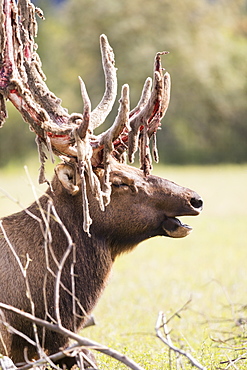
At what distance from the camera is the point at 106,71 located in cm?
574

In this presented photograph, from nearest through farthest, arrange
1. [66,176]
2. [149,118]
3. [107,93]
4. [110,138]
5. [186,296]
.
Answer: [110,138] < [66,176] < [149,118] < [107,93] < [186,296]

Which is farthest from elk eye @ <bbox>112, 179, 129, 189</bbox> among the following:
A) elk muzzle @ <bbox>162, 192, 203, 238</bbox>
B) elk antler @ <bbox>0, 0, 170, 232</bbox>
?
elk muzzle @ <bbox>162, 192, 203, 238</bbox>

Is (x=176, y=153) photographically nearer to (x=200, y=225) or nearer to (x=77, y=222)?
(x=200, y=225)

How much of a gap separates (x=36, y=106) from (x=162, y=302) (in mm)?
5214

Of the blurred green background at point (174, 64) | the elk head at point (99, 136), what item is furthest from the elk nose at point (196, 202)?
the blurred green background at point (174, 64)

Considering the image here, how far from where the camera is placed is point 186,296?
10.4m

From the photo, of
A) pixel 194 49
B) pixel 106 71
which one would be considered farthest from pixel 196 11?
pixel 106 71

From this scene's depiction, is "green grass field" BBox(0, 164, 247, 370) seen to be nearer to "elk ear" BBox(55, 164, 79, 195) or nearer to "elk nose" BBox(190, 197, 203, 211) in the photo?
"elk ear" BBox(55, 164, 79, 195)

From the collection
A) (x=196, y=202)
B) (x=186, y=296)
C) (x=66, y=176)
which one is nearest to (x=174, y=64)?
(x=186, y=296)

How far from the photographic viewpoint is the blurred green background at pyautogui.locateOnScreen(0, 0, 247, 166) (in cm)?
4284

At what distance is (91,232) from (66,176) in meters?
0.44

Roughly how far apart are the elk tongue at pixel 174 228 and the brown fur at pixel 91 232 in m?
0.04

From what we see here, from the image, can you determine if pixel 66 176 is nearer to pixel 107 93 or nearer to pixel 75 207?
pixel 75 207

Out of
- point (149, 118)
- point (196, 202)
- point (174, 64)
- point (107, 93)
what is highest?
point (174, 64)
